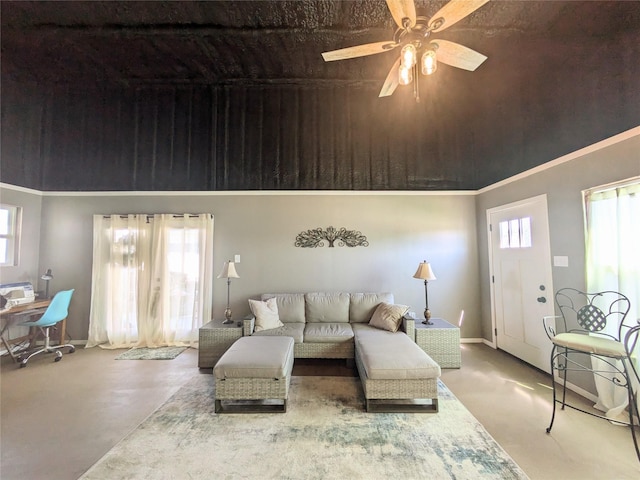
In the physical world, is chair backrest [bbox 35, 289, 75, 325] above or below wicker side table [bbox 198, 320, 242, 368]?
above

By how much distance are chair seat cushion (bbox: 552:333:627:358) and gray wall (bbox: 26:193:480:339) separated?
6.92 feet

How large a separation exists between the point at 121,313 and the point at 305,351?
2.99 m

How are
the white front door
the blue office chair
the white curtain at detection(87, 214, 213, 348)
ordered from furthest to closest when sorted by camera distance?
the white curtain at detection(87, 214, 213, 348)
the blue office chair
the white front door

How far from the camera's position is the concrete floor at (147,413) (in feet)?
5.77

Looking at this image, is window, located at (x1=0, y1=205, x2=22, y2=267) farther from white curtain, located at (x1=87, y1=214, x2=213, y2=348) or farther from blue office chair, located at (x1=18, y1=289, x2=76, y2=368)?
→ blue office chair, located at (x1=18, y1=289, x2=76, y2=368)

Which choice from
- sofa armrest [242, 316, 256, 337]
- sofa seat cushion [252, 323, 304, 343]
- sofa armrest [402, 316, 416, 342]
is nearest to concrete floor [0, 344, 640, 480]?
sofa seat cushion [252, 323, 304, 343]

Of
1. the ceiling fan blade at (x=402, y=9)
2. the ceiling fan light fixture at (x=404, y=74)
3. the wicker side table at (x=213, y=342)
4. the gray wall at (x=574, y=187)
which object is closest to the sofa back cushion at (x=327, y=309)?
the wicker side table at (x=213, y=342)

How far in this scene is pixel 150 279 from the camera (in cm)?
411

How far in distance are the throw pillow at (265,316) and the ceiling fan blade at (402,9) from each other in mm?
3238

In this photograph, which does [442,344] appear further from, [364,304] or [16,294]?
[16,294]

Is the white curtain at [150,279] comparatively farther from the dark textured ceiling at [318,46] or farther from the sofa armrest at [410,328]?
the sofa armrest at [410,328]

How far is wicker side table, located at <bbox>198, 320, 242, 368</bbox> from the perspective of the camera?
128 inches

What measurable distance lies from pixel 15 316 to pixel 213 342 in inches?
114

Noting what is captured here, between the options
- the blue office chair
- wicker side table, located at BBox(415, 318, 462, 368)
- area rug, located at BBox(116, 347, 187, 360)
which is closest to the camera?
wicker side table, located at BBox(415, 318, 462, 368)
